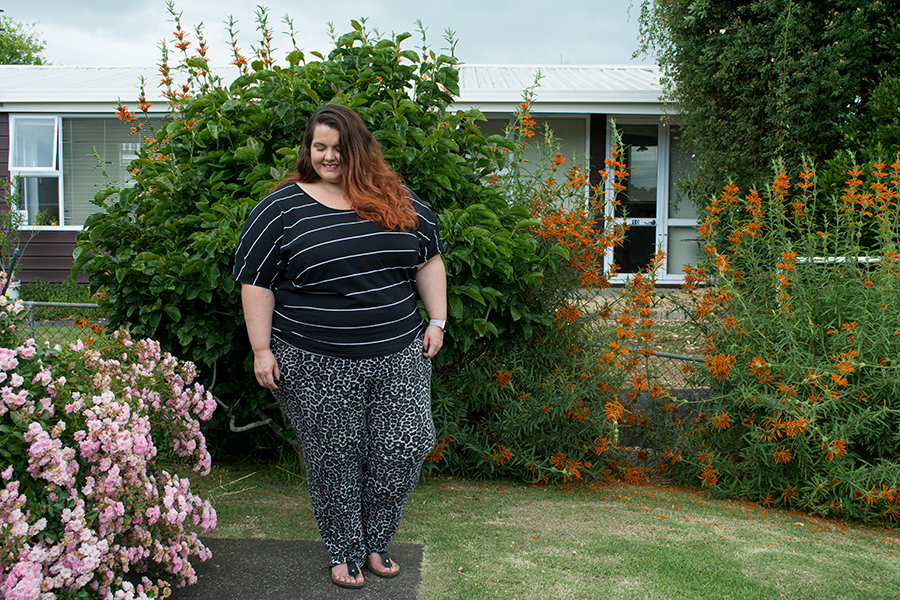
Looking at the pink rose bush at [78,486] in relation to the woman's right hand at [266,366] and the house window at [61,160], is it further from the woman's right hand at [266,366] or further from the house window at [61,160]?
the house window at [61,160]

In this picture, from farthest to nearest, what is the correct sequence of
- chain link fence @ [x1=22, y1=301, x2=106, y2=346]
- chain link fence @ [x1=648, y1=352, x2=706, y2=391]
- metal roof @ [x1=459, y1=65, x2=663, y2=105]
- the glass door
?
the glass door
metal roof @ [x1=459, y1=65, x2=663, y2=105]
chain link fence @ [x1=22, y1=301, x2=106, y2=346]
chain link fence @ [x1=648, y1=352, x2=706, y2=391]

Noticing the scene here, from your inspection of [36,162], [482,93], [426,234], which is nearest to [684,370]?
[426,234]

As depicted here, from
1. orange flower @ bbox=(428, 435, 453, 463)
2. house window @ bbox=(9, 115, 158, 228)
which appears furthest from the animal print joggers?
house window @ bbox=(9, 115, 158, 228)

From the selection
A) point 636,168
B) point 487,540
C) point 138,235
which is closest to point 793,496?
point 487,540

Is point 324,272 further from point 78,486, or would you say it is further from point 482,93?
point 482,93

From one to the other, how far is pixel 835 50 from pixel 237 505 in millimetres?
7518

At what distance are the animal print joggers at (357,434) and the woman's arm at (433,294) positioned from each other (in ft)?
0.30

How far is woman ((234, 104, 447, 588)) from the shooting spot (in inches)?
103

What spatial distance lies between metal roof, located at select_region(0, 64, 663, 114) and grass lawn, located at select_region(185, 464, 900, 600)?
6.98m

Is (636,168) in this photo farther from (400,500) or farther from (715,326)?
(400,500)

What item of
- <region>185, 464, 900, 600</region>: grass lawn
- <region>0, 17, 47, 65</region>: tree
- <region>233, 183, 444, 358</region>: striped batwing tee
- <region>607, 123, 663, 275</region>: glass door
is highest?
<region>0, 17, 47, 65</region>: tree

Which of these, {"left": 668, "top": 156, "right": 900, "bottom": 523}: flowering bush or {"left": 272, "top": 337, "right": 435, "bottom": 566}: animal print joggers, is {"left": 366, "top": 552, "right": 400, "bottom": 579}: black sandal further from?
{"left": 668, "top": 156, "right": 900, "bottom": 523}: flowering bush

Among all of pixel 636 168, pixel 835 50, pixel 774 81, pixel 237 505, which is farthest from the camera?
pixel 636 168

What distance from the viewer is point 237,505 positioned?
3.61 meters
